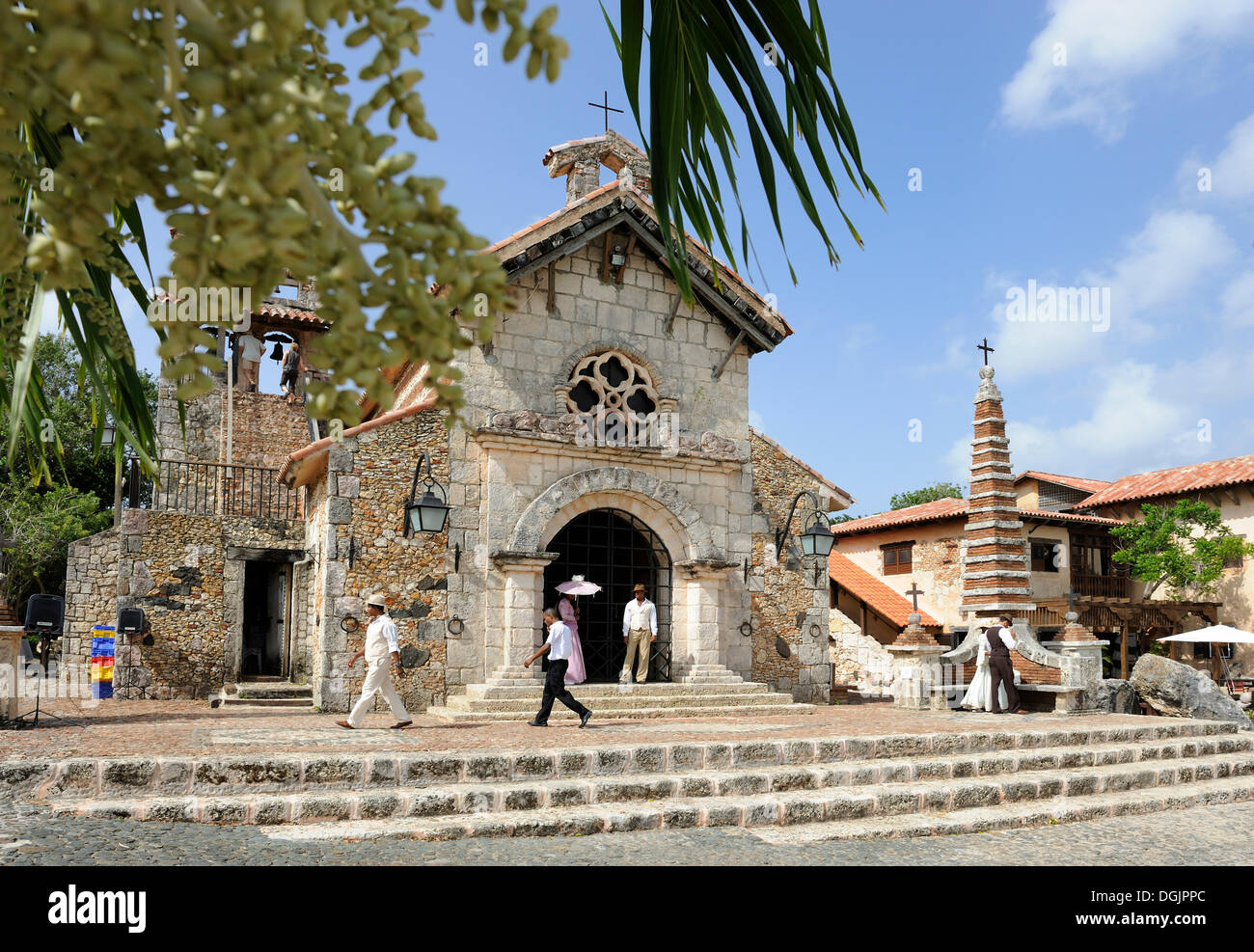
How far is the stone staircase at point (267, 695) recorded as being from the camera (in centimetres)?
1389

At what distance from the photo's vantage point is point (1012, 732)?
36.0ft

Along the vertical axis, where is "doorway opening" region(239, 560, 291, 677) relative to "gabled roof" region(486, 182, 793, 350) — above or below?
below

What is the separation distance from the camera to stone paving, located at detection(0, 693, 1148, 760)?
27.7 feet

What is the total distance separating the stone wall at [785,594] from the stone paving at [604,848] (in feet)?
21.9

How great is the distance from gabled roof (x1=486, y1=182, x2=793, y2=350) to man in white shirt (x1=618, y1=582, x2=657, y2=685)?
433cm

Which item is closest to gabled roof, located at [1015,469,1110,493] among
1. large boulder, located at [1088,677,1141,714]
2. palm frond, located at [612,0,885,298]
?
large boulder, located at [1088,677,1141,714]

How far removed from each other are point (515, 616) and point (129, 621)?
6.04m

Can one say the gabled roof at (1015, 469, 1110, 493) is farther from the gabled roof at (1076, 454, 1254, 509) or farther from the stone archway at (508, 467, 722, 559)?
the stone archway at (508, 467, 722, 559)

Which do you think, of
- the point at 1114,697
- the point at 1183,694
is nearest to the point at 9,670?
the point at 1114,697

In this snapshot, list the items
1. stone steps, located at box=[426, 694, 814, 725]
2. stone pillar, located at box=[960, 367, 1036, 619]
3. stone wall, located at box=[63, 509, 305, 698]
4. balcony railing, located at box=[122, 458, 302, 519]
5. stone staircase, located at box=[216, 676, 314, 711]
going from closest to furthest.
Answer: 1. stone steps, located at box=[426, 694, 814, 725]
2. stone staircase, located at box=[216, 676, 314, 711]
3. stone wall, located at box=[63, 509, 305, 698]
4. balcony railing, located at box=[122, 458, 302, 519]
5. stone pillar, located at box=[960, 367, 1036, 619]

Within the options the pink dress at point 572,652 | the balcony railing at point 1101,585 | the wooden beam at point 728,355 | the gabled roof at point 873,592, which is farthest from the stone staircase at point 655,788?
the balcony railing at point 1101,585

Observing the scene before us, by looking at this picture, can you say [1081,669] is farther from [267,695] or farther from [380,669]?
[267,695]

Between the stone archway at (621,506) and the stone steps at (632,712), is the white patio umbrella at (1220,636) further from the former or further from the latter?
the stone archway at (621,506)
